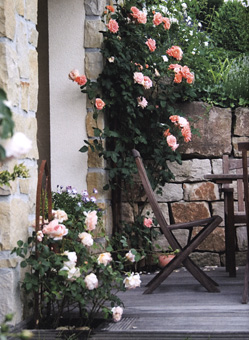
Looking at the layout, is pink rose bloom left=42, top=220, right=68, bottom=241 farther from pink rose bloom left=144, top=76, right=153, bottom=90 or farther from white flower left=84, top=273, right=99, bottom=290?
pink rose bloom left=144, top=76, right=153, bottom=90

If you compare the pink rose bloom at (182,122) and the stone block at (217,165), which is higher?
the pink rose bloom at (182,122)

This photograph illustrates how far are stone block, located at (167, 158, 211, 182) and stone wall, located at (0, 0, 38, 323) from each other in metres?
1.96

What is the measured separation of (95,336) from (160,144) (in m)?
2.39

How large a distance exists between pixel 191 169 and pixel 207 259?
30.2 inches

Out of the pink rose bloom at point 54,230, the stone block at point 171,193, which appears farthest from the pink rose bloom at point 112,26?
the pink rose bloom at point 54,230

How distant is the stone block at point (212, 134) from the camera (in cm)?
471

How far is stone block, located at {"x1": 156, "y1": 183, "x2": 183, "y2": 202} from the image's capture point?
186 inches

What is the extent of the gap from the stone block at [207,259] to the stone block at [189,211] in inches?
12.1

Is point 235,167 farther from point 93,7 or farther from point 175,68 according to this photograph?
point 93,7

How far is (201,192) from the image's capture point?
471 centimetres

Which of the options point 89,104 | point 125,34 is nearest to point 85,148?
point 89,104

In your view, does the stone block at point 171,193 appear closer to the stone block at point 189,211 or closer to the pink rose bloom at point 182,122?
the stone block at point 189,211

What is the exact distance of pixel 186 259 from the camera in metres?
3.46

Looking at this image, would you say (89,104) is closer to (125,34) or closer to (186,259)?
(125,34)
